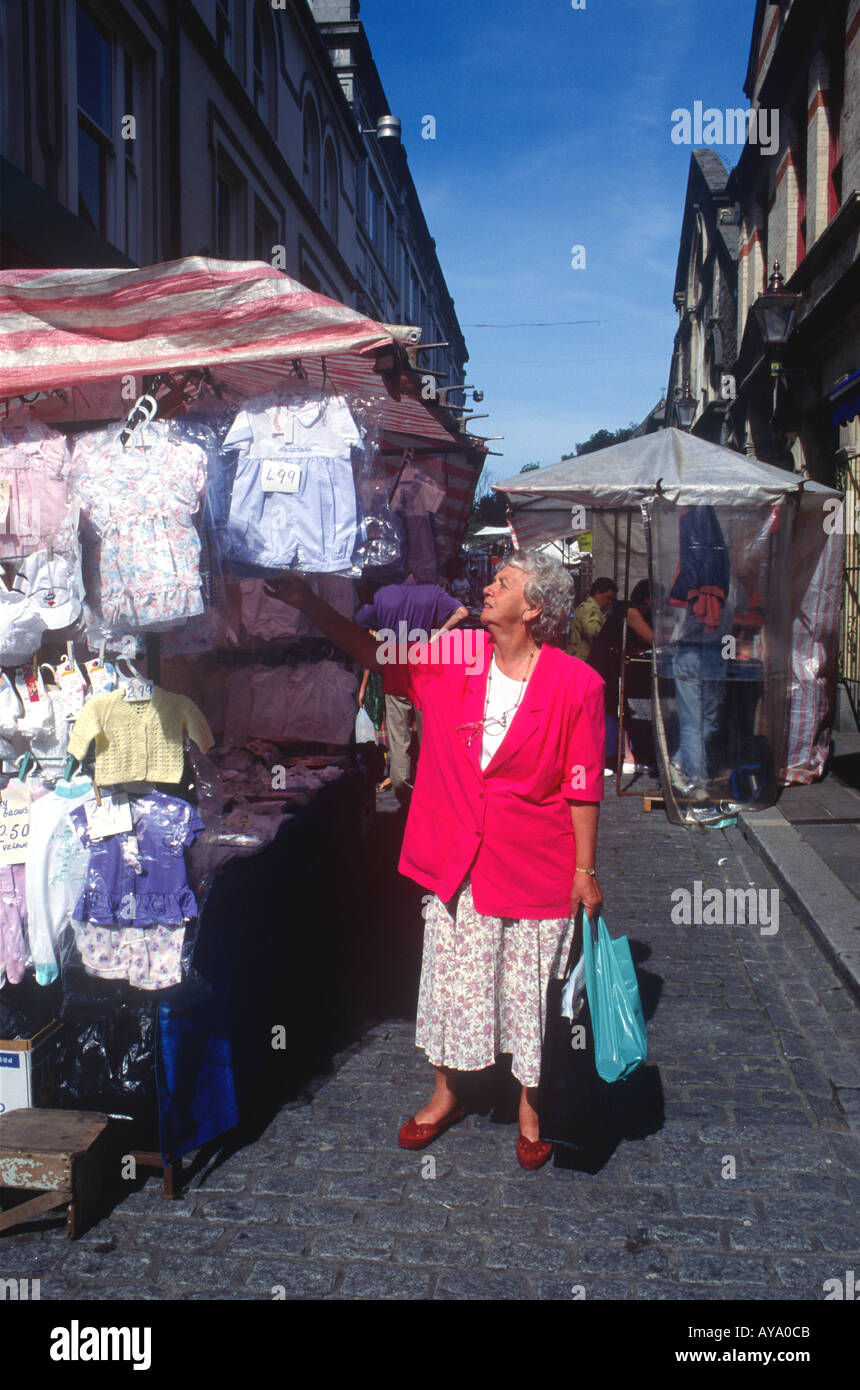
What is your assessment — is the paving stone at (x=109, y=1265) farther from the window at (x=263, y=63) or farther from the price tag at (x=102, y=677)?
the window at (x=263, y=63)

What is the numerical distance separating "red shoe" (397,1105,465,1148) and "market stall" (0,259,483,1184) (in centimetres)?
60

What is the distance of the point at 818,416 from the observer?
1406 centimetres

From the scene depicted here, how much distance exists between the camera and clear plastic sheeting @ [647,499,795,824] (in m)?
8.83

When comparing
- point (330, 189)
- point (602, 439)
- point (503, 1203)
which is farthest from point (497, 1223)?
point (602, 439)

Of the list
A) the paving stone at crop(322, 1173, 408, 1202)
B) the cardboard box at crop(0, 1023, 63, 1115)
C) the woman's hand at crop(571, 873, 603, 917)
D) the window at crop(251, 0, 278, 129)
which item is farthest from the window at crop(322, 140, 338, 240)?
the paving stone at crop(322, 1173, 408, 1202)

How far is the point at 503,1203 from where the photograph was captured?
3.28m

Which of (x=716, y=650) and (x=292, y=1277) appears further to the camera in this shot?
(x=716, y=650)

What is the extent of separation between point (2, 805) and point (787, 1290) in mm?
2819

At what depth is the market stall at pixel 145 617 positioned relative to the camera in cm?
337

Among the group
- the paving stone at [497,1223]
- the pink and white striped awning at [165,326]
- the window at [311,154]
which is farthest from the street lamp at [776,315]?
the paving stone at [497,1223]

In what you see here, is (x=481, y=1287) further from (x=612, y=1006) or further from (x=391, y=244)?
(x=391, y=244)

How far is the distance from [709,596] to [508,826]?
19.7ft

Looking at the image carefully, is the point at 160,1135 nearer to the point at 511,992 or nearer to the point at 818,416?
the point at 511,992

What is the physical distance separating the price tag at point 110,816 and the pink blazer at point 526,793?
103 centimetres
